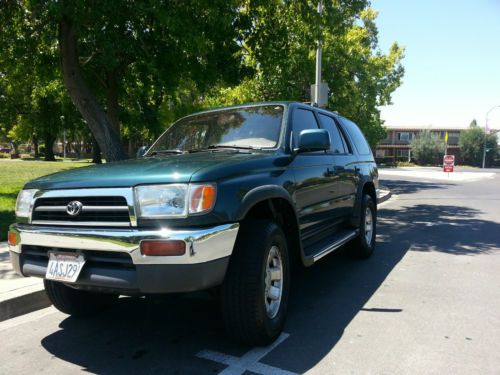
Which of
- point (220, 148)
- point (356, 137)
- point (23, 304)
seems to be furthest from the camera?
point (356, 137)

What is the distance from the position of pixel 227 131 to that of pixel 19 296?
101 inches

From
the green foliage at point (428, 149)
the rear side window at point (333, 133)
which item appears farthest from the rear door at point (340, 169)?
the green foliage at point (428, 149)

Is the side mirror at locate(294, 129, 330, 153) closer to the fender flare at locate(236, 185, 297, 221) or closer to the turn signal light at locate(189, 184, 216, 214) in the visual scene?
the fender flare at locate(236, 185, 297, 221)

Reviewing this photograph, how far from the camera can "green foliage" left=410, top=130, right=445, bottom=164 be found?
6406 centimetres

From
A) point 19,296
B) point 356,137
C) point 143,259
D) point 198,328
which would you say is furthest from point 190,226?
point 356,137

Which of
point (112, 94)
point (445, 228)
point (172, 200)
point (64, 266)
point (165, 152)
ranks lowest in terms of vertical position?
point (445, 228)

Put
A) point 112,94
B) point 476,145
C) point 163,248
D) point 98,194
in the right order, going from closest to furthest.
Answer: point 163,248, point 98,194, point 112,94, point 476,145

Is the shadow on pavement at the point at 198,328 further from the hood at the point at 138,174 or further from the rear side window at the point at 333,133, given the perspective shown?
the rear side window at the point at 333,133

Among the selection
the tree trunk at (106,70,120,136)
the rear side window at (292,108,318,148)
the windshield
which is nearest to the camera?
the windshield

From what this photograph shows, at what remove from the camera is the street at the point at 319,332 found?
3.06m

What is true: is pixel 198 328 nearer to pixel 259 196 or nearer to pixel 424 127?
pixel 259 196

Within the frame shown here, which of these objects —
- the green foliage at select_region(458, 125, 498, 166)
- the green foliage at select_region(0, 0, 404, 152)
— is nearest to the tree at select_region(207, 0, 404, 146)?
the green foliage at select_region(0, 0, 404, 152)

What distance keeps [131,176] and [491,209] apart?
1192 centimetres

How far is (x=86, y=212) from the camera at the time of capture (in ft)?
9.93
